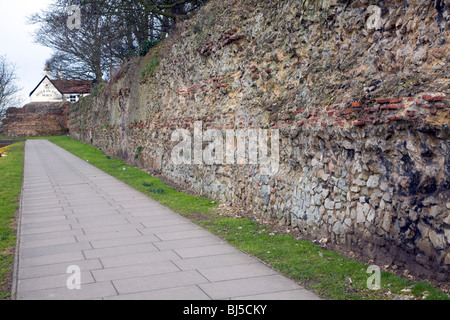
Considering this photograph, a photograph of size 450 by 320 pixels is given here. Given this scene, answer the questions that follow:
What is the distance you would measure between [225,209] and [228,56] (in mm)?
3004

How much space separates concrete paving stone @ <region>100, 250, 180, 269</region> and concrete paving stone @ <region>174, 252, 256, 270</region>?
0.23m

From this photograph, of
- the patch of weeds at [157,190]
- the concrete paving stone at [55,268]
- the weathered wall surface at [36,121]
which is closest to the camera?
the concrete paving stone at [55,268]

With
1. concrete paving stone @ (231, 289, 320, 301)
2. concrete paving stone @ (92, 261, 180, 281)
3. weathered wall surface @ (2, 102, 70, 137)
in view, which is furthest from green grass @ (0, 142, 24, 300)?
weathered wall surface @ (2, 102, 70, 137)

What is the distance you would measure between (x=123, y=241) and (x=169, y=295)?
2.21 metres

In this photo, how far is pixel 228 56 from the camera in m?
9.06

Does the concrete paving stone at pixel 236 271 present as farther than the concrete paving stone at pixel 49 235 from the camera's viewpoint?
No

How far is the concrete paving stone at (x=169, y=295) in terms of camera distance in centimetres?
417

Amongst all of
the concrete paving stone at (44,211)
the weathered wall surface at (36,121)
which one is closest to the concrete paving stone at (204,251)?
the concrete paving stone at (44,211)

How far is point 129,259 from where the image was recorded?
5.42m

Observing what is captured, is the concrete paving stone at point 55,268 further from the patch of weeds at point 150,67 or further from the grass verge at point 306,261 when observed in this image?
the patch of weeds at point 150,67

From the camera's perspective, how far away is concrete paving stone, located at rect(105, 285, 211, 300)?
164 inches

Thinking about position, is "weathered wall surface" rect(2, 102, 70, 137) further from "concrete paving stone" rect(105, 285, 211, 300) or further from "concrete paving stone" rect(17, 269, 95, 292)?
"concrete paving stone" rect(105, 285, 211, 300)
